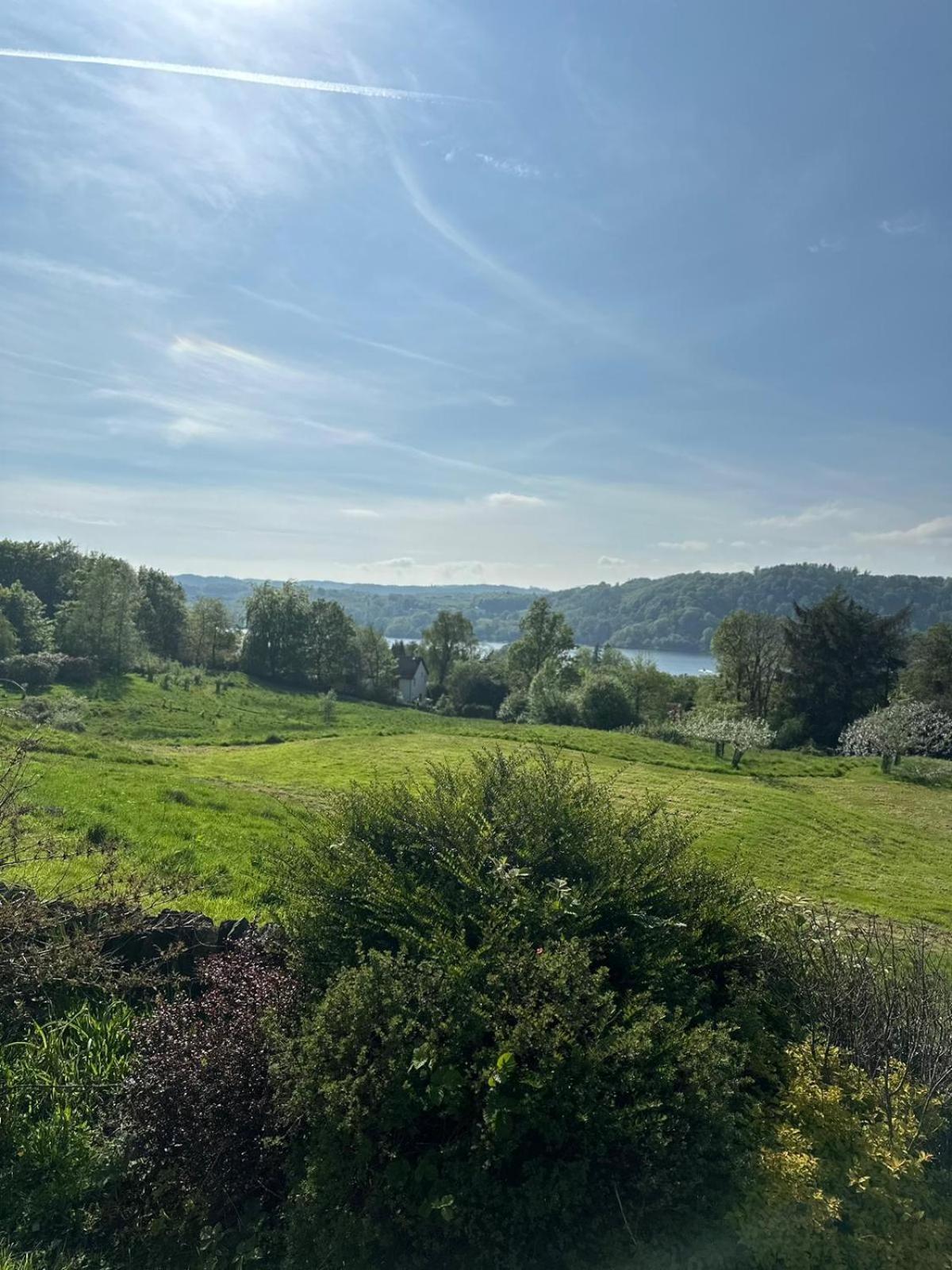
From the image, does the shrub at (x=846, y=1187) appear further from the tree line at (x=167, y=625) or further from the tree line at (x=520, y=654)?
the tree line at (x=167, y=625)

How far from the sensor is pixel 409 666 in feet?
214

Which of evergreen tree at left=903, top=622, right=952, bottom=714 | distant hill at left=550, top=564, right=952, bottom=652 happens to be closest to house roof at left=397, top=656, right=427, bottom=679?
evergreen tree at left=903, top=622, right=952, bottom=714

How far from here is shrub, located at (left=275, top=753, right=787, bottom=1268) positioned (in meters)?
2.92

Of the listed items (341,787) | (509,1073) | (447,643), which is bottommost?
(341,787)

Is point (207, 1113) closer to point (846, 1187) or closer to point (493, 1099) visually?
point (493, 1099)

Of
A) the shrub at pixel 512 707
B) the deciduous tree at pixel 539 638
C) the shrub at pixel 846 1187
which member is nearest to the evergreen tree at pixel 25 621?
the shrub at pixel 512 707

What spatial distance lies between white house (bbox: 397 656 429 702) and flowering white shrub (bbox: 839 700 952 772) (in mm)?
40284

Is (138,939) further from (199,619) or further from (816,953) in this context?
(199,619)

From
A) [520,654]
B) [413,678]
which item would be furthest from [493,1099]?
[413,678]

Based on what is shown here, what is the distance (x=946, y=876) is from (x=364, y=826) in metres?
12.8

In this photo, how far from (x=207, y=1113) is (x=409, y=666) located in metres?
62.0

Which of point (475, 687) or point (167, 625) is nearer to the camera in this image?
point (475, 687)

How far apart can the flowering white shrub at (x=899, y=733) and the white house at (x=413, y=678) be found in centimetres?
4028

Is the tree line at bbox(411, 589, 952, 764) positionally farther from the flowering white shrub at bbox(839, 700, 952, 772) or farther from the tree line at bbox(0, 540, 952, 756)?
the flowering white shrub at bbox(839, 700, 952, 772)
